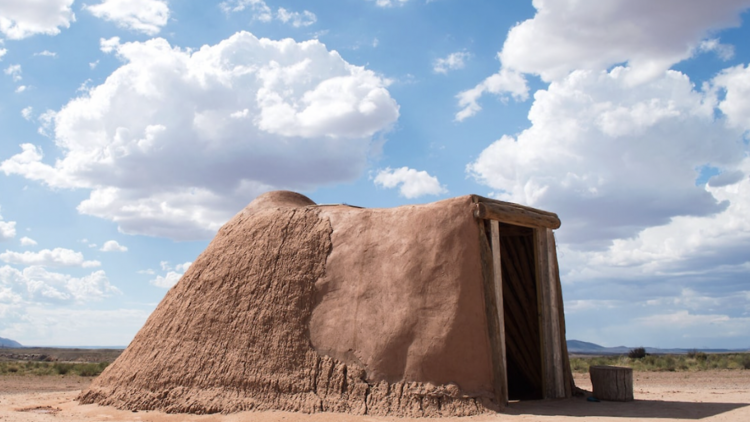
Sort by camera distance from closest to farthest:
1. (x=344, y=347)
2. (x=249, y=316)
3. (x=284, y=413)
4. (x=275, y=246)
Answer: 1. (x=284, y=413)
2. (x=344, y=347)
3. (x=249, y=316)
4. (x=275, y=246)

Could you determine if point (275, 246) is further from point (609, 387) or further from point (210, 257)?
point (609, 387)

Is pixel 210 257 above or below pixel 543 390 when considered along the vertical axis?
above

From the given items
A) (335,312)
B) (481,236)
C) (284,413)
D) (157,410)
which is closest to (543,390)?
(481,236)

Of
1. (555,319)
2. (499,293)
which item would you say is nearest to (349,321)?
(499,293)

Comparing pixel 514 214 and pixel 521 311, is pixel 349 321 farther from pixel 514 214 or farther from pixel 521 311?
pixel 521 311

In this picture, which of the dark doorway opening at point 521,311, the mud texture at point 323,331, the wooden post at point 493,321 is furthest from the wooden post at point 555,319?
the mud texture at point 323,331

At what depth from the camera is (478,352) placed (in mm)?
8312

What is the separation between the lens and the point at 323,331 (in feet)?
28.9

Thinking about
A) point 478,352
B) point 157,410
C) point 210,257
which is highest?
point 210,257

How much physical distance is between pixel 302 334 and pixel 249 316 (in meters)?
0.91

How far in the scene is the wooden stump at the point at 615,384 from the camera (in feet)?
31.6

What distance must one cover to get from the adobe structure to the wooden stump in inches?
21.2

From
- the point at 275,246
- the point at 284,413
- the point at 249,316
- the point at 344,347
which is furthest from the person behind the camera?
the point at 275,246

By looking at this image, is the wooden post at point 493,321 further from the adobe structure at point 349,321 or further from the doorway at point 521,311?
the doorway at point 521,311
